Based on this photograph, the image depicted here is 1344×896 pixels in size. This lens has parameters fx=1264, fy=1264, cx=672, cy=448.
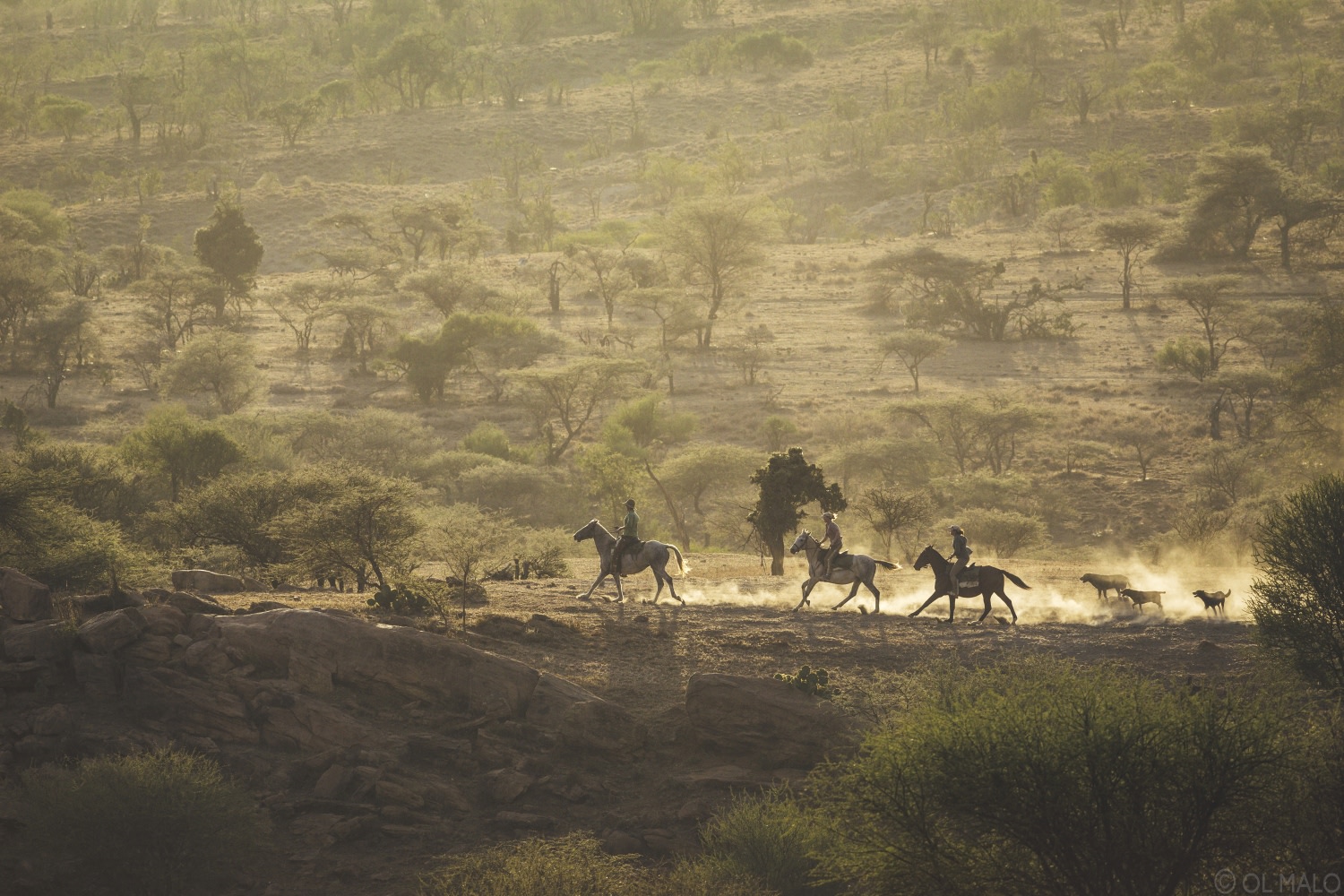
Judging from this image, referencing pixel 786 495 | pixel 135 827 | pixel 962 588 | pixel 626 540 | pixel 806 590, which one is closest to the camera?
pixel 135 827

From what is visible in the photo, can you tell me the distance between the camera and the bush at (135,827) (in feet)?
41.1

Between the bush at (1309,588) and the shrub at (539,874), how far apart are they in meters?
8.53

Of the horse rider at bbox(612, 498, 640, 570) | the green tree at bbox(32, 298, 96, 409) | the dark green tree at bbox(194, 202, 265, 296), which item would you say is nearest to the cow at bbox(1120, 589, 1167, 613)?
the horse rider at bbox(612, 498, 640, 570)

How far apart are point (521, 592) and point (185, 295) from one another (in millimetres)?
42098

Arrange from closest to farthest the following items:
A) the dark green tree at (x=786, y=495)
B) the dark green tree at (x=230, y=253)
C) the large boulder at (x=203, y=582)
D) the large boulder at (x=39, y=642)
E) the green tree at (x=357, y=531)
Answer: the large boulder at (x=39, y=642) → the large boulder at (x=203, y=582) → the green tree at (x=357, y=531) → the dark green tree at (x=786, y=495) → the dark green tree at (x=230, y=253)

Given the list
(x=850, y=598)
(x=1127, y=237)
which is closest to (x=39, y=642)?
(x=850, y=598)

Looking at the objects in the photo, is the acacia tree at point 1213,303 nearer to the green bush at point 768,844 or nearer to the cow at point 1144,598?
the cow at point 1144,598

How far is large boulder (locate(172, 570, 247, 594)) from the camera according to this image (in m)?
18.5

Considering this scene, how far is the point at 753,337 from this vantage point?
54.9m

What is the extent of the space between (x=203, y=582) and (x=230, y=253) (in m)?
46.1

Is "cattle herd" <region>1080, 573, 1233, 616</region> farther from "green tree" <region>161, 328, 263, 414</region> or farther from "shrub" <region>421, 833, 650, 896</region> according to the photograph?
"green tree" <region>161, 328, 263, 414</region>

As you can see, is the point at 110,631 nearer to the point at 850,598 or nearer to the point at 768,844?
the point at 768,844

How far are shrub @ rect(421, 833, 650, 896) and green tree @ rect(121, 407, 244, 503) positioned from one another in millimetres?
21877

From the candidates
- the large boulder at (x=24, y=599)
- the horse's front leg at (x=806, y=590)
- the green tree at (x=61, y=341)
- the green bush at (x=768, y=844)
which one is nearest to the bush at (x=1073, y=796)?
the green bush at (x=768, y=844)
